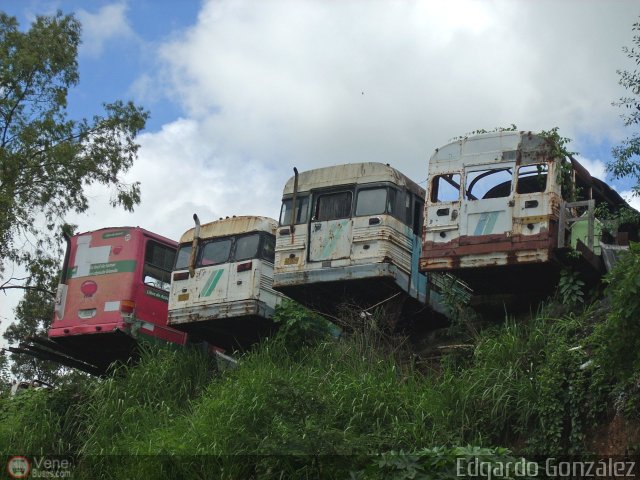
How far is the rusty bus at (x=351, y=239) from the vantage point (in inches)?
635

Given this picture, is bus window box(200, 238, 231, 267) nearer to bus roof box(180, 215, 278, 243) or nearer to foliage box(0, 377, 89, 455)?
bus roof box(180, 215, 278, 243)

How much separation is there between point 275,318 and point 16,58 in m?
9.24

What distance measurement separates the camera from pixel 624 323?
1049 centimetres

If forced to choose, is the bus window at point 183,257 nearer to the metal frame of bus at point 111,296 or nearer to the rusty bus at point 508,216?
Result: the metal frame of bus at point 111,296

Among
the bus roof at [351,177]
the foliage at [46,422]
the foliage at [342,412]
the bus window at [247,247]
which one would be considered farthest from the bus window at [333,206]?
the foliage at [46,422]

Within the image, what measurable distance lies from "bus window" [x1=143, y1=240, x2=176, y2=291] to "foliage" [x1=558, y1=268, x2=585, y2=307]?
7473mm

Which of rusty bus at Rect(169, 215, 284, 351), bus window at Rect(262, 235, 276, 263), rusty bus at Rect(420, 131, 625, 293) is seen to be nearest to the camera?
rusty bus at Rect(420, 131, 625, 293)

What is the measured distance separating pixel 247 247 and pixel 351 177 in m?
2.36

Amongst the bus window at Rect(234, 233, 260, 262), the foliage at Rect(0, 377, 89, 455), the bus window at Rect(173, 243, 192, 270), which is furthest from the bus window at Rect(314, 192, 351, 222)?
the foliage at Rect(0, 377, 89, 455)

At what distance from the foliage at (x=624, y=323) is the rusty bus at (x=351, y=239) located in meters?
5.32

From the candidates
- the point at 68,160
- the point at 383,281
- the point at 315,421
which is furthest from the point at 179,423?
the point at 68,160

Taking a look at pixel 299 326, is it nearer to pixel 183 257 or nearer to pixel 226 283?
pixel 226 283

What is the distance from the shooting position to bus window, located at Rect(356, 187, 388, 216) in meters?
16.4

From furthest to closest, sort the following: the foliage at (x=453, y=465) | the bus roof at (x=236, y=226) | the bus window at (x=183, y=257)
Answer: the bus window at (x=183, y=257), the bus roof at (x=236, y=226), the foliage at (x=453, y=465)
